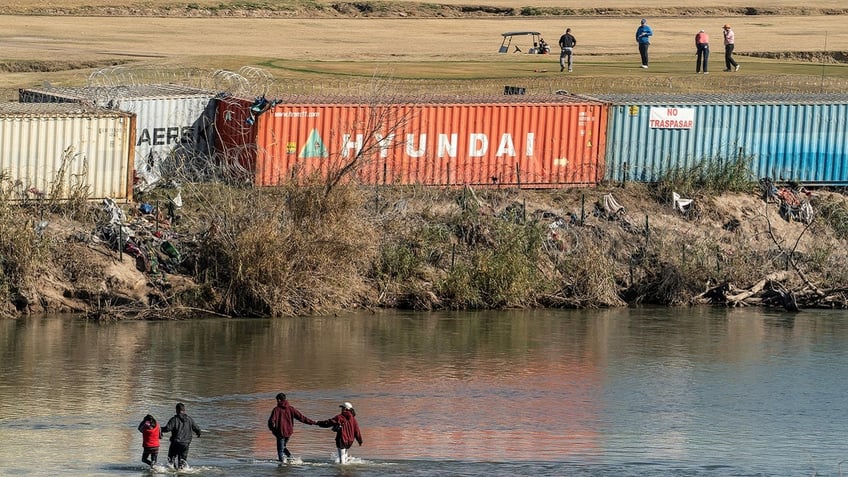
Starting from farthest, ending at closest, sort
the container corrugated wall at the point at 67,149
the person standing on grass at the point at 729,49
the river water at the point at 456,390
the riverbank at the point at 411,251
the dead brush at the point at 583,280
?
the person standing on grass at the point at 729,49 → the dead brush at the point at 583,280 → the container corrugated wall at the point at 67,149 → the riverbank at the point at 411,251 → the river water at the point at 456,390

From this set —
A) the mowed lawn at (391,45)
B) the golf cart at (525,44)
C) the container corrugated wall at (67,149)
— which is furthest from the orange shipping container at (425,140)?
the golf cart at (525,44)

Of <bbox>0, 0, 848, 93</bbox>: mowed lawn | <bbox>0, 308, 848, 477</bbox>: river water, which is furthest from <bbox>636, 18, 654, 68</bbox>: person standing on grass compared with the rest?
<bbox>0, 308, 848, 477</bbox>: river water

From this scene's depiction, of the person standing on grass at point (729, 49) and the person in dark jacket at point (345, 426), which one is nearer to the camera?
the person in dark jacket at point (345, 426)

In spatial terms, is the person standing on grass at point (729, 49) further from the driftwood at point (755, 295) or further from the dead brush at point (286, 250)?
the dead brush at point (286, 250)

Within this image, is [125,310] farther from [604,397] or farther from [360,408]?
[604,397]

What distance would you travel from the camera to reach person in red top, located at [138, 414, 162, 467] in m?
24.8

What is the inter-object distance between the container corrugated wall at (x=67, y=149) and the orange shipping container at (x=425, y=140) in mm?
3303

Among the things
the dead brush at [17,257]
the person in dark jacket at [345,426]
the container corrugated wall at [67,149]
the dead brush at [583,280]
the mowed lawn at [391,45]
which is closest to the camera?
the person in dark jacket at [345,426]

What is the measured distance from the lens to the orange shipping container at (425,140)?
1705 inches

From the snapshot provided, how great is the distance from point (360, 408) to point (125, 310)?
1007 centimetres

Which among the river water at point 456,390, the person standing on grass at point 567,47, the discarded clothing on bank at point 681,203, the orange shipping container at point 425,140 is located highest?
the person standing on grass at point 567,47

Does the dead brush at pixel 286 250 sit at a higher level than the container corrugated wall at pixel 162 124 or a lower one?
lower

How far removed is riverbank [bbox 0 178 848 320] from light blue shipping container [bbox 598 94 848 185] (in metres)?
1.06

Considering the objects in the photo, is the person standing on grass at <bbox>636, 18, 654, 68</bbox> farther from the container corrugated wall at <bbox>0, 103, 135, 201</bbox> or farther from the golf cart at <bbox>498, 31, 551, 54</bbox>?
the container corrugated wall at <bbox>0, 103, 135, 201</bbox>
